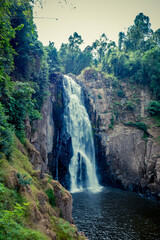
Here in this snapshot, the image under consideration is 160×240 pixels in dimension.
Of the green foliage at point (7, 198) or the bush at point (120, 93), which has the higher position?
the bush at point (120, 93)

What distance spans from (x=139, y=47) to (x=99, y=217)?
44.6 meters

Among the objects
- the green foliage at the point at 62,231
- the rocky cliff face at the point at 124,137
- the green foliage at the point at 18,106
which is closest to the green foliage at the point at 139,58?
the rocky cliff face at the point at 124,137

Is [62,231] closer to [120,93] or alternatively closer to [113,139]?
[113,139]

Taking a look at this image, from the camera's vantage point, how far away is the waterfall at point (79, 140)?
22250 mm

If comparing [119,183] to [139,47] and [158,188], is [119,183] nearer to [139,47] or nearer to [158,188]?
[158,188]

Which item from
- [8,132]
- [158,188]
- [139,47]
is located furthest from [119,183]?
[139,47]

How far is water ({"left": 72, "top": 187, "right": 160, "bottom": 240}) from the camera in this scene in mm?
10312

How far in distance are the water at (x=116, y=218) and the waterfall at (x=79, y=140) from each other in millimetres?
5002

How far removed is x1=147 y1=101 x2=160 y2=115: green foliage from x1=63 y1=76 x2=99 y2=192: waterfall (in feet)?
41.5

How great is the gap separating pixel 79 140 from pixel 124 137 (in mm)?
8203

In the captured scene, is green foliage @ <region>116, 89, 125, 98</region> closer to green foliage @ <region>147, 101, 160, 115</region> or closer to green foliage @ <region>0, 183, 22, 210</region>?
green foliage @ <region>147, 101, 160, 115</region>

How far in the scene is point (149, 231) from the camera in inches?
432

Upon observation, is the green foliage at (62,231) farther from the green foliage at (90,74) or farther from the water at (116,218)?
the green foliage at (90,74)

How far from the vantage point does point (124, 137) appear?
85.5ft
